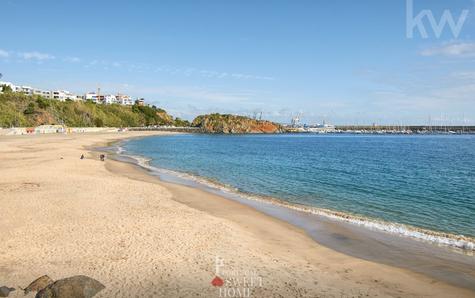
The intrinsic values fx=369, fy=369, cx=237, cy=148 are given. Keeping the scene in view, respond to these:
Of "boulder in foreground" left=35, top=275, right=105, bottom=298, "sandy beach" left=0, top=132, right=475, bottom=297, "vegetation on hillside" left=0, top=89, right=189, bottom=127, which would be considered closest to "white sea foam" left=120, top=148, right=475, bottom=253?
"sandy beach" left=0, top=132, right=475, bottom=297

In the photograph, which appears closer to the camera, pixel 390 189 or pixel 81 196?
pixel 81 196

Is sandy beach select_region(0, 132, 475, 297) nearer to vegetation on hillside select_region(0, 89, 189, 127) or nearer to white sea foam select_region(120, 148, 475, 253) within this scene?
white sea foam select_region(120, 148, 475, 253)

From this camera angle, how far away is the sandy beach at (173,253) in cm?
1048

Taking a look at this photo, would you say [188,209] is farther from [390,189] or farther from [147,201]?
[390,189]

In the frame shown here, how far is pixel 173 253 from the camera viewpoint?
12875mm

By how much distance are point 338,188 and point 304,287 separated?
2089 centimetres

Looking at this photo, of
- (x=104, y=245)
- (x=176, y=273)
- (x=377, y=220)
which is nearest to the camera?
(x=176, y=273)

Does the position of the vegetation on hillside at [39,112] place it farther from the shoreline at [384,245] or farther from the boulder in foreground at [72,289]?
the boulder in foreground at [72,289]

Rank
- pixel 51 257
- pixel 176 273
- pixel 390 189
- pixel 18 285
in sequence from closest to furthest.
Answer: pixel 18 285
pixel 176 273
pixel 51 257
pixel 390 189

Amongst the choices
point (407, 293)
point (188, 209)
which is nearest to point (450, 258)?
point (407, 293)

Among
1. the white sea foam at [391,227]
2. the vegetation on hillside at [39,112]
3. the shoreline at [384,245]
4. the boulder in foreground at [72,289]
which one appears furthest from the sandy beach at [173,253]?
the vegetation on hillside at [39,112]

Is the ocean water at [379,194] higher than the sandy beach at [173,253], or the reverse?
the sandy beach at [173,253]

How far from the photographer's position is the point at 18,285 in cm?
991

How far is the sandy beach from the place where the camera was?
Result: 1048 cm
